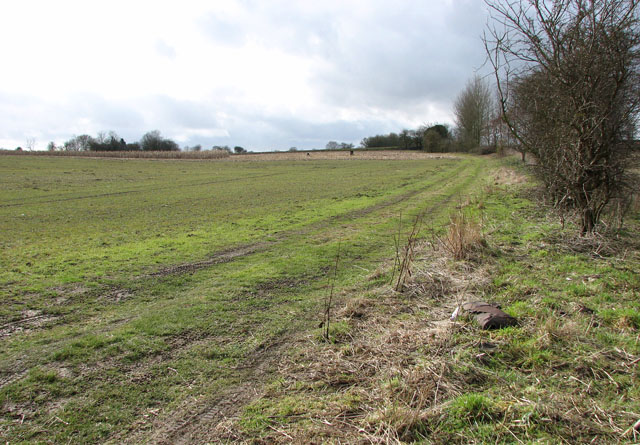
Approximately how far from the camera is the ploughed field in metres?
3.55

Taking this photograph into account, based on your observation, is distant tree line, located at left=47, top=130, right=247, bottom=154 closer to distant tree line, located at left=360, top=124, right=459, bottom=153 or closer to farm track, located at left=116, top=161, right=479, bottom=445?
distant tree line, located at left=360, top=124, right=459, bottom=153

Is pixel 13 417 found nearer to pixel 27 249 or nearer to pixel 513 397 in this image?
pixel 513 397

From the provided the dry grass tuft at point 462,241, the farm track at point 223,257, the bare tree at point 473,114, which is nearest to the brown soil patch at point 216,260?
the farm track at point 223,257

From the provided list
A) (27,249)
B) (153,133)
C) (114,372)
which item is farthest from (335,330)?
(153,133)

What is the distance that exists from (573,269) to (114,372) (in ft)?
23.4

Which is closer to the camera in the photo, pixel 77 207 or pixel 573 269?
pixel 573 269

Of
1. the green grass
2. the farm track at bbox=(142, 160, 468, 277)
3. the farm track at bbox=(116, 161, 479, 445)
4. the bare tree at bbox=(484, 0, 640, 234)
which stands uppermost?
the bare tree at bbox=(484, 0, 640, 234)

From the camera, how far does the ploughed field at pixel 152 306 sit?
355 cm

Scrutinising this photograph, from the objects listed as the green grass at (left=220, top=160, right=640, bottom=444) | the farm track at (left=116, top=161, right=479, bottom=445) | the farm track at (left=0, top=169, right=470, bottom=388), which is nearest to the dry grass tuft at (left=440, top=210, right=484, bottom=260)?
the green grass at (left=220, top=160, right=640, bottom=444)

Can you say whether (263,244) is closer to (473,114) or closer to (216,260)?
(216,260)

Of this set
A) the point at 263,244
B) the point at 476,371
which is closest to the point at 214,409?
the point at 476,371

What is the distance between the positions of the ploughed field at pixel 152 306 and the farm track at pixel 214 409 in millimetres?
18

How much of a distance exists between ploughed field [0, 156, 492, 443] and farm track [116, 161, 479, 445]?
0.06 ft

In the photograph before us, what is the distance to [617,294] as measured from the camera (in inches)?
215
